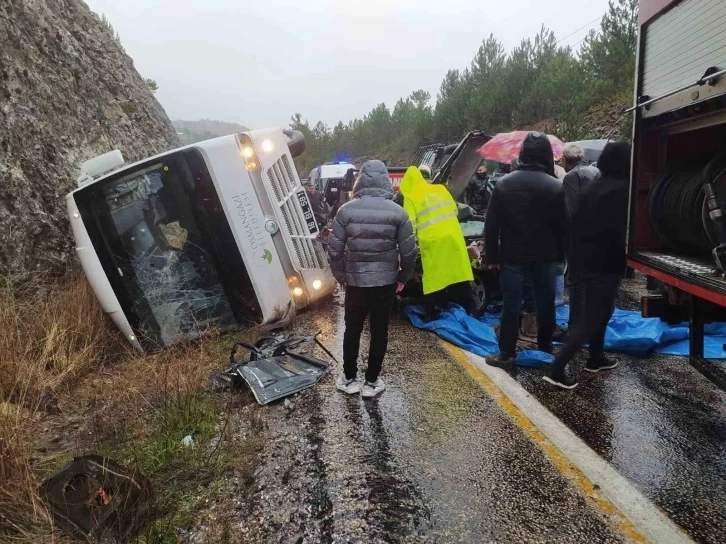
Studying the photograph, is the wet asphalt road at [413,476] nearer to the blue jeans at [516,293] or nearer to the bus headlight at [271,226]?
the blue jeans at [516,293]

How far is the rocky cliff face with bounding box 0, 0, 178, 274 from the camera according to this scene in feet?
20.3

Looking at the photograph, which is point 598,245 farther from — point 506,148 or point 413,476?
point 506,148

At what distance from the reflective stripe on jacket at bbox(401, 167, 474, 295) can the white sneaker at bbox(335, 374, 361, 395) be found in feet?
5.01

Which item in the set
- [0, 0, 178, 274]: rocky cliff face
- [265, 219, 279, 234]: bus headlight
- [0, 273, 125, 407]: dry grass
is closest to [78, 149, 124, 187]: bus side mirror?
[0, 273, 125, 407]: dry grass

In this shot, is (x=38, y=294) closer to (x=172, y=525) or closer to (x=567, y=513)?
(x=172, y=525)

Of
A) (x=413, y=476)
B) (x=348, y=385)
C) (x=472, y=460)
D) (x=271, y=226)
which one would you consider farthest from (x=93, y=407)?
(x=472, y=460)

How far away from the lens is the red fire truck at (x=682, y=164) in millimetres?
2463

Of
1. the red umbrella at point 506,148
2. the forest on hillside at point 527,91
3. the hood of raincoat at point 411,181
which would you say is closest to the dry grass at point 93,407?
the hood of raincoat at point 411,181

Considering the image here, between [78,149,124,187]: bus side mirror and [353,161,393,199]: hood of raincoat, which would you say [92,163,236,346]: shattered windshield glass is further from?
[353,161,393,199]: hood of raincoat

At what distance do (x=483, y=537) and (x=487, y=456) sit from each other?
70 cm

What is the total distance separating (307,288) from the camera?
5648mm

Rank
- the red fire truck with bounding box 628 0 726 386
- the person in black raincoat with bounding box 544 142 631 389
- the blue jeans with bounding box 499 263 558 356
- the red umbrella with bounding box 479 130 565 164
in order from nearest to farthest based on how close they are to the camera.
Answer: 1. the red fire truck with bounding box 628 0 726 386
2. the person in black raincoat with bounding box 544 142 631 389
3. the blue jeans with bounding box 499 263 558 356
4. the red umbrella with bounding box 479 130 565 164

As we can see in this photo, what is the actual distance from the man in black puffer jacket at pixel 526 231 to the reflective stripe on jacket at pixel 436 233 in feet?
2.29

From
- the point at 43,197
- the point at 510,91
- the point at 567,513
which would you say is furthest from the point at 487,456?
the point at 510,91
